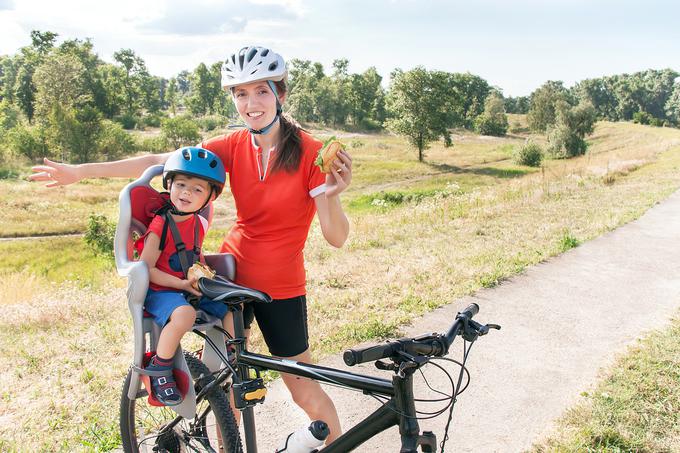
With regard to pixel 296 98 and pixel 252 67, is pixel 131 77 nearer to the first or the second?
pixel 296 98

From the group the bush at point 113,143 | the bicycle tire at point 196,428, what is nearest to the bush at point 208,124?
the bush at point 113,143

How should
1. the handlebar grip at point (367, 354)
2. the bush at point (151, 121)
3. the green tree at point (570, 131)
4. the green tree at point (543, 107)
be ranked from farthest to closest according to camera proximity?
the green tree at point (543, 107) < the bush at point (151, 121) < the green tree at point (570, 131) < the handlebar grip at point (367, 354)

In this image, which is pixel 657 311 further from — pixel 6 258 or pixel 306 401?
pixel 6 258

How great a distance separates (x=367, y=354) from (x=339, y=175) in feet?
2.95

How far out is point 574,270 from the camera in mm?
7738

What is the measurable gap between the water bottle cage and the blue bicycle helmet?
0.96 meters

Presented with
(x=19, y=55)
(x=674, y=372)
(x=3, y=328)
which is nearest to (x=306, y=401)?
(x=674, y=372)

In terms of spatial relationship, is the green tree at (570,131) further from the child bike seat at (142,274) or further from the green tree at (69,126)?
the child bike seat at (142,274)

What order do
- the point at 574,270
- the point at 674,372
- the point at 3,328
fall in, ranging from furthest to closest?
the point at 574,270 → the point at 3,328 → the point at 674,372

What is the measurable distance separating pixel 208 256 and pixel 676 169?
22.4 meters

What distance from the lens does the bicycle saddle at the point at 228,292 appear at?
2.31 metres

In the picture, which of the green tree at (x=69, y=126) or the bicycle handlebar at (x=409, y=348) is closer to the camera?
the bicycle handlebar at (x=409, y=348)

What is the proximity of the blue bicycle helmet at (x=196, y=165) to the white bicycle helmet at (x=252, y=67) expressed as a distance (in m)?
0.38

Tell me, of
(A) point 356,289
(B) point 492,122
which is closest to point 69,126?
(A) point 356,289
